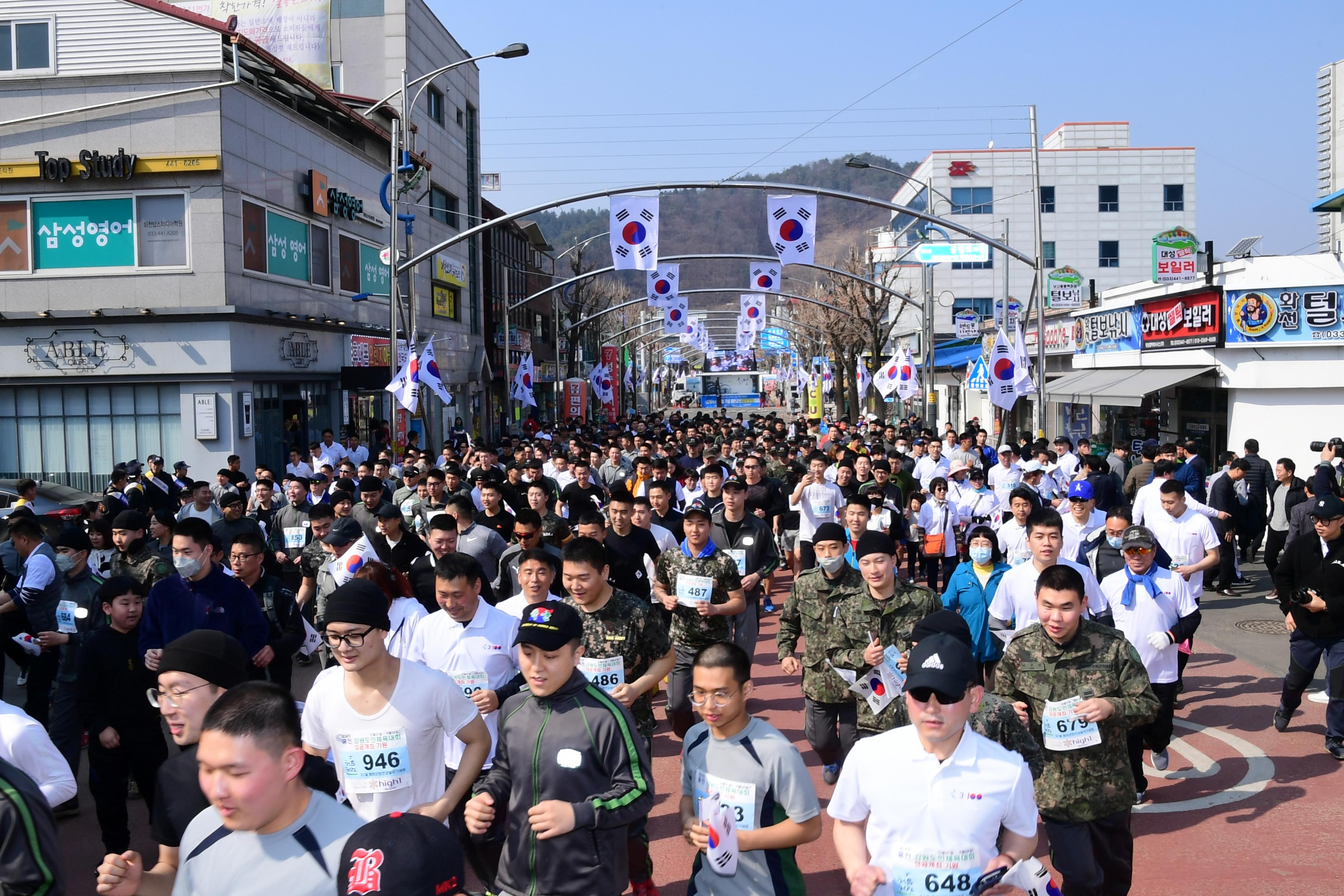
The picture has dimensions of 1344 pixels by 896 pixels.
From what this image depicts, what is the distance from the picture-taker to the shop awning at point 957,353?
4597 cm

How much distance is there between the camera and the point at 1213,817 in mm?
7191

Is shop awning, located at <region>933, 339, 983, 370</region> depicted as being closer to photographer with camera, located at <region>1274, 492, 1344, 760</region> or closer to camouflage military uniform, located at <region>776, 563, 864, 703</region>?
photographer with camera, located at <region>1274, 492, 1344, 760</region>

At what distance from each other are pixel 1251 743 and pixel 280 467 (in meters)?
22.0

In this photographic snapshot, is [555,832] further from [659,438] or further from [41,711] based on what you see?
[659,438]

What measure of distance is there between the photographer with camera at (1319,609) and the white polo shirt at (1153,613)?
142 centimetres

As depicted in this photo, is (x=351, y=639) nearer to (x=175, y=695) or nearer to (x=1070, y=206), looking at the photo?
(x=175, y=695)

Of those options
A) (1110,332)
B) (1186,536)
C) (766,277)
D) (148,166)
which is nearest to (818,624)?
(1186,536)

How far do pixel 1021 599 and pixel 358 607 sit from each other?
170 inches

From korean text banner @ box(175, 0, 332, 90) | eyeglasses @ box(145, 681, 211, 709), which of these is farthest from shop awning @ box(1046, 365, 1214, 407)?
korean text banner @ box(175, 0, 332, 90)

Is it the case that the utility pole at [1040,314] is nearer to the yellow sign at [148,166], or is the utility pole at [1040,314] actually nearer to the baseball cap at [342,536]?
the baseball cap at [342,536]

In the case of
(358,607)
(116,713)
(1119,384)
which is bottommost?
(116,713)

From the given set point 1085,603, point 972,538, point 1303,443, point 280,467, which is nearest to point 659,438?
point 280,467

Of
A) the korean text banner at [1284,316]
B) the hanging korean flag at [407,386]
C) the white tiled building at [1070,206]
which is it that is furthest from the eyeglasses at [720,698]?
the white tiled building at [1070,206]

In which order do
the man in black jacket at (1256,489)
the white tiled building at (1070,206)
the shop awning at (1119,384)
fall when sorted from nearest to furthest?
the man in black jacket at (1256,489), the shop awning at (1119,384), the white tiled building at (1070,206)
